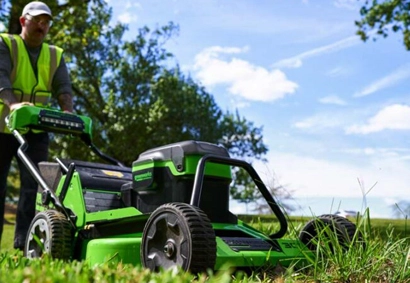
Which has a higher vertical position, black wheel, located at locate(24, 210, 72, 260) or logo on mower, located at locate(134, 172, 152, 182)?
logo on mower, located at locate(134, 172, 152, 182)

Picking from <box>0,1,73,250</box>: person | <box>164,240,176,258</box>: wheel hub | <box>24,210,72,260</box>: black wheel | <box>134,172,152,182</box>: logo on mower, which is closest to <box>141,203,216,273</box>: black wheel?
→ <box>164,240,176,258</box>: wheel hub

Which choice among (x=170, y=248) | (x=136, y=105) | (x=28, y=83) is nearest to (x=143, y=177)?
(x=170, y=248)

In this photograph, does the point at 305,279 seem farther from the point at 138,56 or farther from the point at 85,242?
the point at 138,56

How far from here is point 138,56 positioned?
22328mm

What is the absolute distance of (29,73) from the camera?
17.2 ft

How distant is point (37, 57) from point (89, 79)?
57.3 feet

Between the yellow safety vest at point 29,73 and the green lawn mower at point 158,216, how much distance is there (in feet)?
1.62

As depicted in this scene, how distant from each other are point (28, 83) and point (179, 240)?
293cm

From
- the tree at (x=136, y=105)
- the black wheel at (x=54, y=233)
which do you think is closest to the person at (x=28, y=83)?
the black wheel at (x=54, y=233)

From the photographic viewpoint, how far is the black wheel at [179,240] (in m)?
2.76

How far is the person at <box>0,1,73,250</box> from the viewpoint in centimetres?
504

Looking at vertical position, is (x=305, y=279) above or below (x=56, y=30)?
below

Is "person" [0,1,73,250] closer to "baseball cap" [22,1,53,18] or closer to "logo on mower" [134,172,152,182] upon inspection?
"baseball cap" [22,1,53,18]

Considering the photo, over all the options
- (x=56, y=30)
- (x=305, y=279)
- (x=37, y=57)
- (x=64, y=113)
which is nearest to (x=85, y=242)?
(x=64, y=113)
